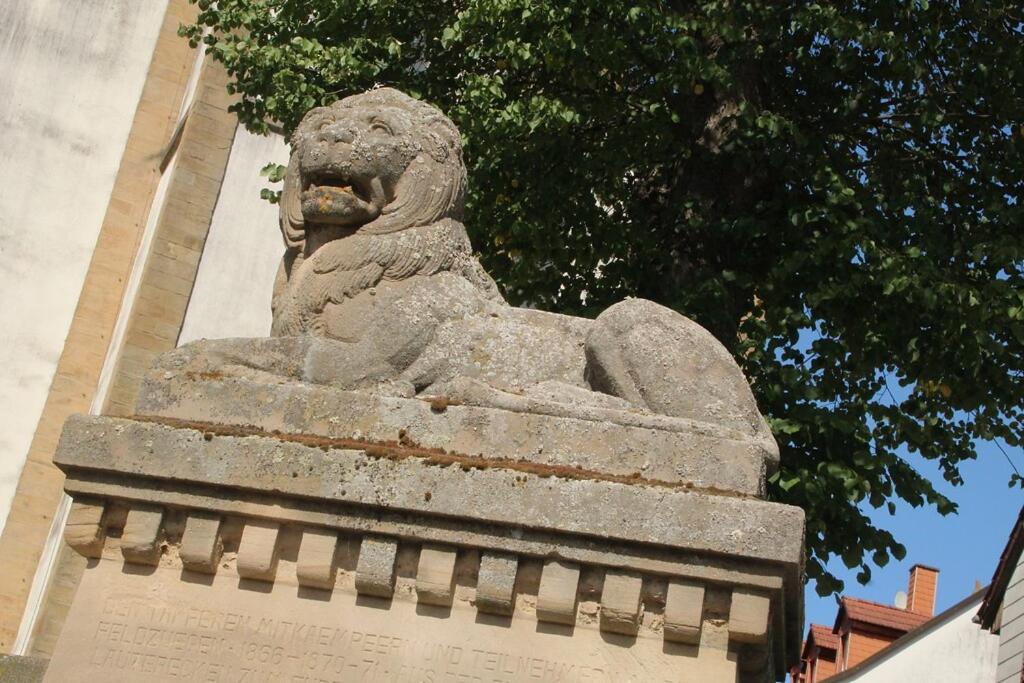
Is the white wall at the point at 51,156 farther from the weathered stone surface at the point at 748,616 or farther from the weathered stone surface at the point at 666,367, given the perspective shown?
the weathered stone surface at the point at 748,616

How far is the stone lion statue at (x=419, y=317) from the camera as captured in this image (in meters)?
7.00

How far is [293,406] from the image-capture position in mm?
6793

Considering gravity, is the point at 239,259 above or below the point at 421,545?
above

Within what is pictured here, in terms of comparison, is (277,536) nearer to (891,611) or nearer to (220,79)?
(220,79)

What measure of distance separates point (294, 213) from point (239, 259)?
1393 cm

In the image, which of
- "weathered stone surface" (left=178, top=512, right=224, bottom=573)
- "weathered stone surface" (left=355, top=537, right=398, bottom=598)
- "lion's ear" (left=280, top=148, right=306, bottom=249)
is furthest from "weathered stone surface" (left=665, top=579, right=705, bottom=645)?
"lion's ear" (left=280, top=148, right=306, bottom=249)

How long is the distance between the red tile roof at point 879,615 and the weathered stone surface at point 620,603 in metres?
25.3

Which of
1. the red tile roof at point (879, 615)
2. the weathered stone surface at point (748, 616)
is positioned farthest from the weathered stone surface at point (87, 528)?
the red tile roof at point (879, 615)

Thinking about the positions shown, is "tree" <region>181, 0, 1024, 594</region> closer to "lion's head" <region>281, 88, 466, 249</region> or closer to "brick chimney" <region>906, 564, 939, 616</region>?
"lion's head" <region>281, 88, 466, 249</region>

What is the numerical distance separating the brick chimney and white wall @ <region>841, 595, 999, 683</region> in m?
8.18

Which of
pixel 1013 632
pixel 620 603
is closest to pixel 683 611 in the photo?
pixel 620 603

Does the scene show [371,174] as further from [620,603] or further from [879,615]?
[879,615]

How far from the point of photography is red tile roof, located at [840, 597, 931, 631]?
101ft

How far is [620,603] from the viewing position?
6250mm
